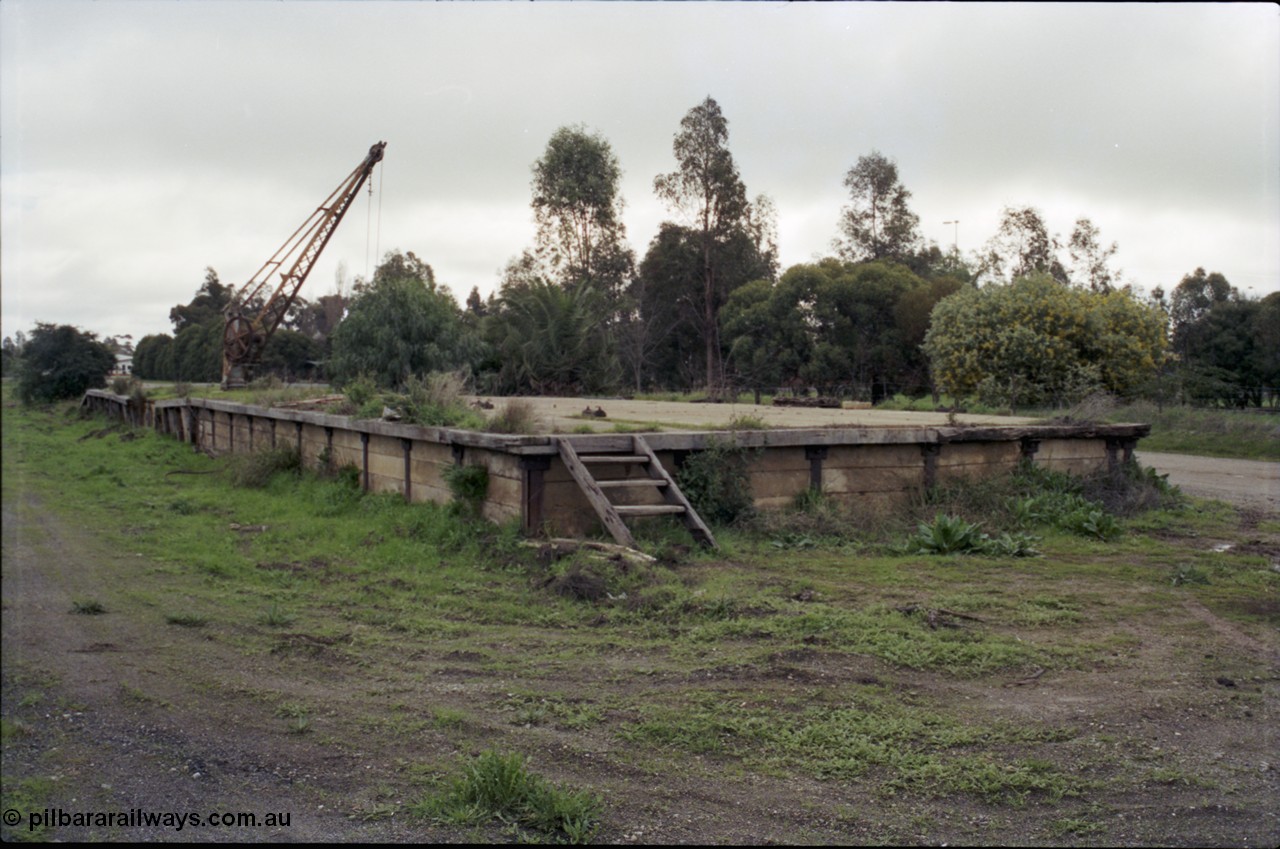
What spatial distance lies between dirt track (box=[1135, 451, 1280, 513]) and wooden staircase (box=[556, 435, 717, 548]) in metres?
7.27

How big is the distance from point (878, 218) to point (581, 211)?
43.4ft

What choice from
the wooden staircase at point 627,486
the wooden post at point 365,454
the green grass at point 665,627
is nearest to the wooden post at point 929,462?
the green grass at point 665,627

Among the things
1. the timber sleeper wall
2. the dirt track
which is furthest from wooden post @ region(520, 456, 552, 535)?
the dirt track

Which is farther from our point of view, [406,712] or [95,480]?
A: [95,480]

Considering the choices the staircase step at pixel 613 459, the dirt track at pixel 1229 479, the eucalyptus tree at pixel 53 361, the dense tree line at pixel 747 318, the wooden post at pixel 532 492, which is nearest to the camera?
the eucalyptus tree at pixel 53 361

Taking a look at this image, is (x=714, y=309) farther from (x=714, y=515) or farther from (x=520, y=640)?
(x=520, y=640)

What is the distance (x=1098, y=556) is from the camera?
8078 mm

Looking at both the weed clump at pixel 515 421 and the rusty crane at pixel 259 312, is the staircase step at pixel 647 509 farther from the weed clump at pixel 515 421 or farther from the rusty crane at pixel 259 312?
the rusty crane at pixel 259 312

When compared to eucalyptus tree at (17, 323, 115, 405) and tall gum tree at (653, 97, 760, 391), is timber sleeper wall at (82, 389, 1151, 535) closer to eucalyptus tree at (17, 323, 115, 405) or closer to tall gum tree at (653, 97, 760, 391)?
eucalyptus tree at (17, 323, 115, 405)

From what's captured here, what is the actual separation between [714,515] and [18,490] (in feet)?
24.1

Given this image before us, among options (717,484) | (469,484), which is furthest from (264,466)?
(717,484)

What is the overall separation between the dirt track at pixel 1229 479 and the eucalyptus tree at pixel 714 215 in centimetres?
1626

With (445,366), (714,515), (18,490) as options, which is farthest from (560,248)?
(18,490)

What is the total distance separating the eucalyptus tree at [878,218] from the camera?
35500 millimetres
